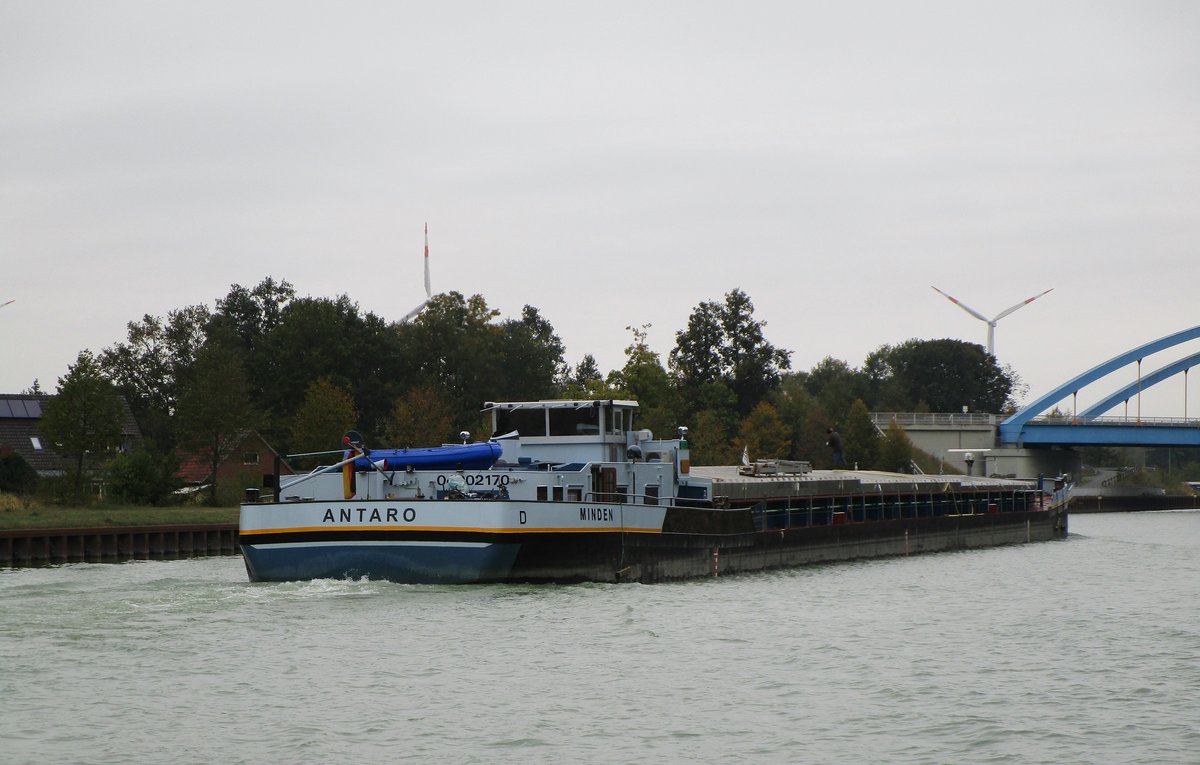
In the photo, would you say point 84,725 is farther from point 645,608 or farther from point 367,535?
point 645,608

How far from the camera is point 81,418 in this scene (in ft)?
169

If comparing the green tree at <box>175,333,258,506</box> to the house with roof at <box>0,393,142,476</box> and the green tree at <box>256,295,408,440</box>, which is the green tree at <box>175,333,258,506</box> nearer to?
the house with roof at <box>0,393,142,476</box>

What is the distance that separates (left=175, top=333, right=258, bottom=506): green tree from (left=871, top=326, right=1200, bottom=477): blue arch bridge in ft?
168

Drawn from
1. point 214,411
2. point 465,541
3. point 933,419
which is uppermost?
→ point 933,419

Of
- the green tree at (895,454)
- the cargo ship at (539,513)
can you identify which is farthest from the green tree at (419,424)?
the cargo ship at (539,513)

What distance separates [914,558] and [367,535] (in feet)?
74.2

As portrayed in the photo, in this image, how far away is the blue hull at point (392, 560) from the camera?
24391mm

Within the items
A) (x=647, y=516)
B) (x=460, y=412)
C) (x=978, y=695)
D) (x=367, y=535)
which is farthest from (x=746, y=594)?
(x=460, y=412)

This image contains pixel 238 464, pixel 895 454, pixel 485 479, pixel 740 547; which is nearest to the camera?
pixel 485 479

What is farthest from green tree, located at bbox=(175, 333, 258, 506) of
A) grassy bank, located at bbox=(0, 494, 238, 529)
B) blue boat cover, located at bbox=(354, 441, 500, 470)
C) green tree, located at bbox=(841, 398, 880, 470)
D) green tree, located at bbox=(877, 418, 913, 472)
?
green tree, located at bbox=(877, 418, 913, 472)

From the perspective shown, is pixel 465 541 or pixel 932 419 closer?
pixel 465 541

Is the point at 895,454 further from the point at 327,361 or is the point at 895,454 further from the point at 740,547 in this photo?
the point at 740,547

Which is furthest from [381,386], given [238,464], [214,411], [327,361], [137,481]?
[137,481]

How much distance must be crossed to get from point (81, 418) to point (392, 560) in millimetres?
31439
